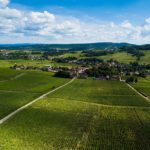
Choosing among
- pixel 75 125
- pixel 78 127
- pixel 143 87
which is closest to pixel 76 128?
pixel 78 127

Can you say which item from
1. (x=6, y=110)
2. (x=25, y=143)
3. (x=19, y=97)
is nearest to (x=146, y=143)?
(x=25, y=143)

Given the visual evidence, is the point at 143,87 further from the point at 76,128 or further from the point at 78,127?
the point at 76,128

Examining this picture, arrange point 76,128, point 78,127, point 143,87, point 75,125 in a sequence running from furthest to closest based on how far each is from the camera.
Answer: point 143,87 → point 75,125 → point 78,127 → point 76,128

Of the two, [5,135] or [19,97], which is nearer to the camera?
[5,135]

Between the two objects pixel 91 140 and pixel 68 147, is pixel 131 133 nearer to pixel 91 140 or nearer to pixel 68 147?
pixel 91 140

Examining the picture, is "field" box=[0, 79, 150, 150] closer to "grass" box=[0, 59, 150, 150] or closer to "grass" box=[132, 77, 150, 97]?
"grass" box=[0, 59, 150, 150]

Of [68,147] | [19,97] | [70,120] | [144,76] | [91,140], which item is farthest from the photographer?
[144,76]

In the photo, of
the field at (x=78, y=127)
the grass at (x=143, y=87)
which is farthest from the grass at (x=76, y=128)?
the grass at (x=143, y=87)

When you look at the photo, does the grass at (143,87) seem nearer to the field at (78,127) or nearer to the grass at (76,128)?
the field at (78,127)
